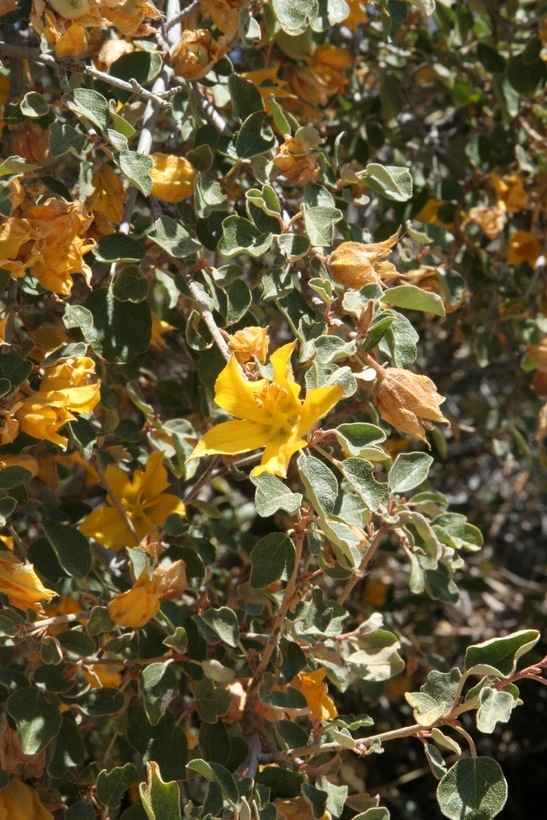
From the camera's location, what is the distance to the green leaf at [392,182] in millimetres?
1283

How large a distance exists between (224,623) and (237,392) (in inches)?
13.5

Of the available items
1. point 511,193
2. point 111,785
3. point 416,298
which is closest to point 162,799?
point 111,785

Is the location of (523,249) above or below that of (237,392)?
below

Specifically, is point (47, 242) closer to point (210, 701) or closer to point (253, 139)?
point (253, 139)

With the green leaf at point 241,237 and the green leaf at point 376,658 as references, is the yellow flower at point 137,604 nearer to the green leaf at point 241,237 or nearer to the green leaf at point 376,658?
the green leaf at point 376,658

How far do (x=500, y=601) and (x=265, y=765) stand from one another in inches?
61.9

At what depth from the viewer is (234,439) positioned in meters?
1.04

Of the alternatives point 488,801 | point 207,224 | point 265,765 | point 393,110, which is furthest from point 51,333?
point 393,110

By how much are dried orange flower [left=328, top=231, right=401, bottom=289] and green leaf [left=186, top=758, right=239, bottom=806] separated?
1.97 ft

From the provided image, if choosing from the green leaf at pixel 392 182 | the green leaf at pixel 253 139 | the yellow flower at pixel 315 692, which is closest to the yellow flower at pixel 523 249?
the green leaf at pixel 392 182

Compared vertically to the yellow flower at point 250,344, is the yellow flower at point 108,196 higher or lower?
lower

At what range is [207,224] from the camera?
1.34m

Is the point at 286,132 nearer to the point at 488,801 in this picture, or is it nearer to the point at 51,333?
the point at 51,333

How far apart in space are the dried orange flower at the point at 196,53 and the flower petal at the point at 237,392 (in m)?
0.52
